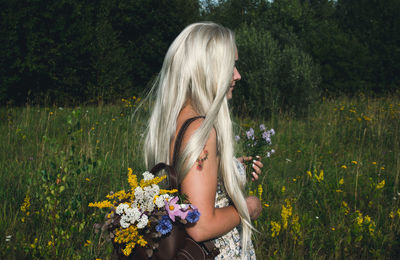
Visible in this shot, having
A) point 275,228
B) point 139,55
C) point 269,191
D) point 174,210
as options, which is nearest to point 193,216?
point 174,210

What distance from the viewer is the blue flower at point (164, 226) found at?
1148 millimetres

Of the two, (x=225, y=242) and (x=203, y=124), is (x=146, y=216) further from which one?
(x=225, y=242)

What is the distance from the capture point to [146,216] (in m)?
1.14

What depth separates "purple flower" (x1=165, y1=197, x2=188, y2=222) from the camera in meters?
1.17

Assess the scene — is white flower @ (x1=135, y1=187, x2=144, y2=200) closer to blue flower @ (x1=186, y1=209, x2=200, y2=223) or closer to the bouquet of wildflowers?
the bouquet of wildflowers

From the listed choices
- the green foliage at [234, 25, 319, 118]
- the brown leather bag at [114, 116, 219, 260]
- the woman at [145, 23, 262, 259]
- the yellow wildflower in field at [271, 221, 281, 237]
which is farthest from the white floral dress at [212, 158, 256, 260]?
the green foliage at [234, 25, 319, 118]

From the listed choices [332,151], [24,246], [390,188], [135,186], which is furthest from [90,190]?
[332,151]

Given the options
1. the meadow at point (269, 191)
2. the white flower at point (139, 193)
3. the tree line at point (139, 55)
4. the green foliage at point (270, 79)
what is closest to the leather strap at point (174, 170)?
the white flower at point (139, 193)

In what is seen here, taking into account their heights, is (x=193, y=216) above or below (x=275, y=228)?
above

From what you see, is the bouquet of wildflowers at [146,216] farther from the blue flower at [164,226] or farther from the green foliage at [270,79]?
the green foliage at [270,79]

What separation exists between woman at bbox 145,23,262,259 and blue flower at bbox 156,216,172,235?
0.58ft

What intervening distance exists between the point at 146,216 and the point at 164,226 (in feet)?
0.25

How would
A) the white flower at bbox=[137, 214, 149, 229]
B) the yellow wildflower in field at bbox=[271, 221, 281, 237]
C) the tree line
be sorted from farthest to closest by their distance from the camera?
the tree line
the yellow wildflower in field at bbox=[271, 221, 281, 237]
the white flower at bbox=[137, 214, 149, 229]

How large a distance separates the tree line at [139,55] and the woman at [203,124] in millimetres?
4675
